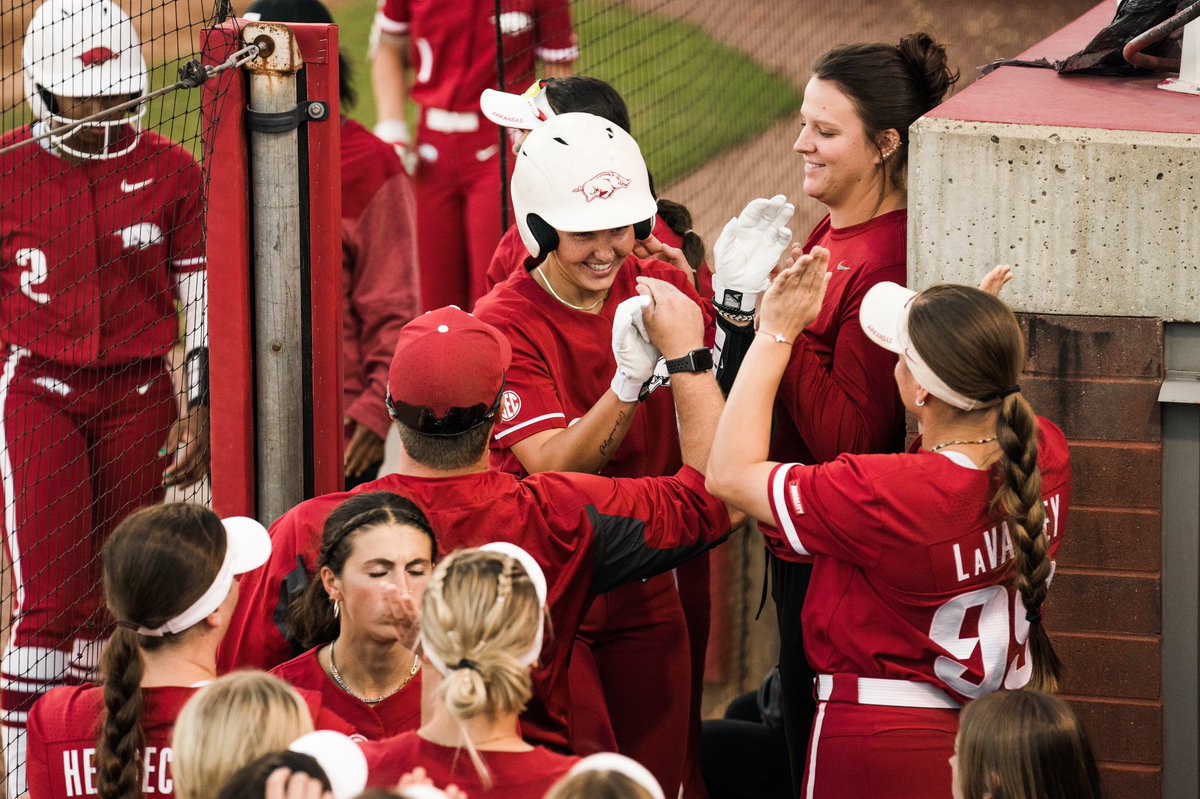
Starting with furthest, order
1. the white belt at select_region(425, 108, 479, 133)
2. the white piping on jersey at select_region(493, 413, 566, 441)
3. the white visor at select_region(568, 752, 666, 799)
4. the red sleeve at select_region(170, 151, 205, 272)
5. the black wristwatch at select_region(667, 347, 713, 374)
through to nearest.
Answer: the white belt at select_region(425, 108, 479, 133)
the red sleeve at select_region(170, 151, 205, 272)
the white piping on jersey at select_region(493, 413, 566, 441)
the black wristwatch at select_region(667, 347, 713, 374)
the white visor at select_region(568, 752, 666, 799)

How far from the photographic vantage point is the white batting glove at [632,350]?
3256 mm

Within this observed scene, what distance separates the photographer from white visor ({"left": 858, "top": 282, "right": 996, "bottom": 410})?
2713 millimetres

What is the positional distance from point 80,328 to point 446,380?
2163 mm

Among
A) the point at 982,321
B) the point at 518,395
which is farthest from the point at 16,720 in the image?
the point at 982,321

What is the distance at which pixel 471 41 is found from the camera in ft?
20.5

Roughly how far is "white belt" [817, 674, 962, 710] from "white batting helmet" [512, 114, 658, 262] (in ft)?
4.21

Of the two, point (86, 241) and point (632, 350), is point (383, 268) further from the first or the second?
point (632, 350)

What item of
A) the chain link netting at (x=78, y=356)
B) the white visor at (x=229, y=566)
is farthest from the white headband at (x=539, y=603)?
the chain link netting at (x=78, y=356)

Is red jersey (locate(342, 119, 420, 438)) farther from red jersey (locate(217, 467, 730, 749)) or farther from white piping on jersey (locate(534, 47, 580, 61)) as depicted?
red jersey (locate(217, 467, 730, 749))

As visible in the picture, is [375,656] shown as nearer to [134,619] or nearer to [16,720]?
[134,619]

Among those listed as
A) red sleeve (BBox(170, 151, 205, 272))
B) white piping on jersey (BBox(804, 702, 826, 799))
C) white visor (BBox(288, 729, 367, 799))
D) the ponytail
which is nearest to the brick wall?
white piping on jersey (BBox(804, 702, 826, 799))

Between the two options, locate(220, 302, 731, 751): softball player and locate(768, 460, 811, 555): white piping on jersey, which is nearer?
locate(768, 460, 811, 555): white piping on jersey

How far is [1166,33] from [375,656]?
2.49 m

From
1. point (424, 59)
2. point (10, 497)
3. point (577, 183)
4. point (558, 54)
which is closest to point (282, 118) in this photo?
point (577, 183)
